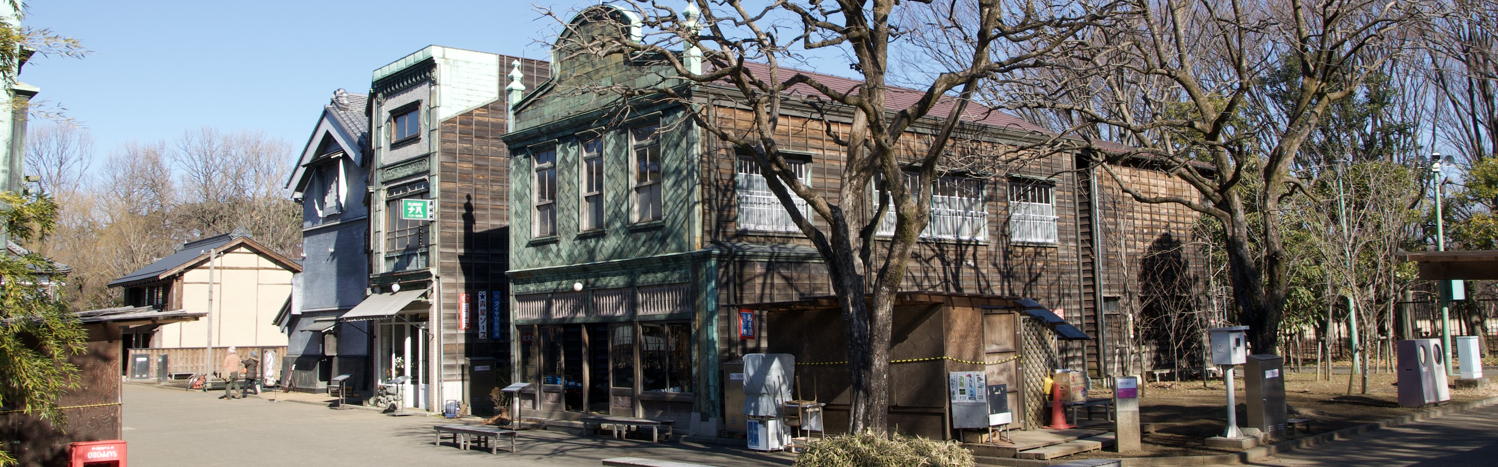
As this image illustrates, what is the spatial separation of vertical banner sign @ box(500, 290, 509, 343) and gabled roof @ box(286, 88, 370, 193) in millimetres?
7925

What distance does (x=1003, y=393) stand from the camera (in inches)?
648

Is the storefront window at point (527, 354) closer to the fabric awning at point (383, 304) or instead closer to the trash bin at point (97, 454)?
the fabric awning at point (383, 304)

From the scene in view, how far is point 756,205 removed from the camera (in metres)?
20.2

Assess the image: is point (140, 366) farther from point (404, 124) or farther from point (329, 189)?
point (404, 124)

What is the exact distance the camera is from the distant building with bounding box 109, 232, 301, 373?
46.0 m

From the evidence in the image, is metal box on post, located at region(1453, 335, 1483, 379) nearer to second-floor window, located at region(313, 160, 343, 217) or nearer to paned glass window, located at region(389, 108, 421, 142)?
paned glass window, located at region(389, 108, 421, 142)

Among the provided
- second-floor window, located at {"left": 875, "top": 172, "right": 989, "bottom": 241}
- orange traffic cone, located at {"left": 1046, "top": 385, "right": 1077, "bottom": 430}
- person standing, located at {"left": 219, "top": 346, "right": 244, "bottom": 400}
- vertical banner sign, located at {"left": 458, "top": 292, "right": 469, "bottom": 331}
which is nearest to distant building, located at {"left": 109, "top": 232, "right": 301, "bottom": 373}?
person standing, located at {"left": 219, "top": 346, "right": 244, "bottom": 400}

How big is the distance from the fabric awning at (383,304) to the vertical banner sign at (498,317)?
1640 millimetres

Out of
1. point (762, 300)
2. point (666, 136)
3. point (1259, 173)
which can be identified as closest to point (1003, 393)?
point (762, 300)

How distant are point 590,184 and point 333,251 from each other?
15108 mm

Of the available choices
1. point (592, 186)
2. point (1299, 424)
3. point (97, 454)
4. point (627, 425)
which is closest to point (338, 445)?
point (627, 425)

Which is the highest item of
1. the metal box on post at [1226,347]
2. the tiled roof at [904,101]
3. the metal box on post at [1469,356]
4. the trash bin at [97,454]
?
the tiled roof at [904,101]

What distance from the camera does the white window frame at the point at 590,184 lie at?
21.9 m

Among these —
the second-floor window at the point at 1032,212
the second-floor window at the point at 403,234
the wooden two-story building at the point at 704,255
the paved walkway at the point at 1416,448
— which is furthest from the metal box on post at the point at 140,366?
the paved walkway at the point at 1416,448
